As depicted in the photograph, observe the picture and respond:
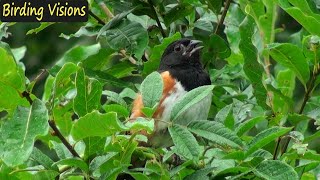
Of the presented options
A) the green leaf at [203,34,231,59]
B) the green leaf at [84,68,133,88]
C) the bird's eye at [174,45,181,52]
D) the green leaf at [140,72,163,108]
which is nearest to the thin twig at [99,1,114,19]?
the green leaf at [84,68,133,88]

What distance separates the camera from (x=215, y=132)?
246 centimetres

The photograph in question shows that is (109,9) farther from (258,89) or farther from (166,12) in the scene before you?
(258,89)

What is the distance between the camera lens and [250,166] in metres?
2.55

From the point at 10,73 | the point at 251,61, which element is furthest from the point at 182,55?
the point at 10,73

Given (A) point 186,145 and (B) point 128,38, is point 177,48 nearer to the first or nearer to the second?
(B) point 128,38

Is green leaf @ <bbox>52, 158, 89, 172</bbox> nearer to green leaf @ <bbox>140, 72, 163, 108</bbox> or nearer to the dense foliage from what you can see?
the dense foliage

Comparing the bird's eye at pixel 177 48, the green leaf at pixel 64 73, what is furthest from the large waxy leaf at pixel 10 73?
→ the bird's eye at pixel 177 48

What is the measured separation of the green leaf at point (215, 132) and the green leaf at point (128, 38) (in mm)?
779

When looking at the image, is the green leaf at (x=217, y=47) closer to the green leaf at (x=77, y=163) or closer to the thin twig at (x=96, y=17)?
the thin twig at (x=96, y=17)

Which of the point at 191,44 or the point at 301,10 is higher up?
the point at 301,10

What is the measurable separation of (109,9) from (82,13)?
0.47ft

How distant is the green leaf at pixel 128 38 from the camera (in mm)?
3201

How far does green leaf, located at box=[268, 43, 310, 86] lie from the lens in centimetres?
288

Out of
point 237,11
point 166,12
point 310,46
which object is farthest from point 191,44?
point 310,46
